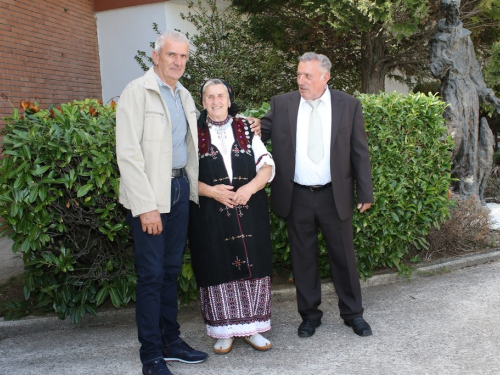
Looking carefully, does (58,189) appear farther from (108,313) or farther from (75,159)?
(108,313)

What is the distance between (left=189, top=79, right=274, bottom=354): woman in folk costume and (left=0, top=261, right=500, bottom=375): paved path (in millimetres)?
261

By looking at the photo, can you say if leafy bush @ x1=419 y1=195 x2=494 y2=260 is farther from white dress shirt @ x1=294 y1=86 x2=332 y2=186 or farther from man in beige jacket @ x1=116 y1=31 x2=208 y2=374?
man in beige jacket @ x1=116 y1=31 x2=208 y2=374

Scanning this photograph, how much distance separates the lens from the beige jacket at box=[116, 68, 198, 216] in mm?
3211

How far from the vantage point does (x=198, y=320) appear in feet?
15.0

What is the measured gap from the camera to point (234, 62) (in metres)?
8.39

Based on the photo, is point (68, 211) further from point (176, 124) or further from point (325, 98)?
point (325, 98)

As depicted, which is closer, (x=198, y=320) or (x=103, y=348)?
(x=103, y=348)

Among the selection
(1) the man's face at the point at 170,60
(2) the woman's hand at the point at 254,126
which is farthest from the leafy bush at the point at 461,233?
(1) the man's face at the point at 170,60

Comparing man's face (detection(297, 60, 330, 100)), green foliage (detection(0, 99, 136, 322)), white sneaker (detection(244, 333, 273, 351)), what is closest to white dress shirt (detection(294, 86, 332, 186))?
man's face (detection(297, 60, 330, 100))

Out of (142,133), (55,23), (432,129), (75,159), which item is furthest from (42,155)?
(55,23)

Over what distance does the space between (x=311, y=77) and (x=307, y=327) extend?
6.29 feet

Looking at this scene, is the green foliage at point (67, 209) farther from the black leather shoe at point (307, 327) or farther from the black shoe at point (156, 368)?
the black leather shoe at point (307, 327)

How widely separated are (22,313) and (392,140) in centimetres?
364

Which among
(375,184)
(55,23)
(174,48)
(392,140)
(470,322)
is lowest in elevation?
(470,322)
